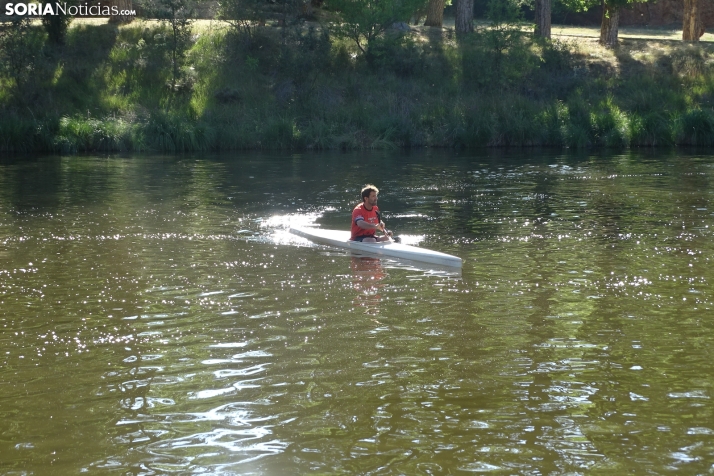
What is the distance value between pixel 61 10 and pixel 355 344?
30.0m

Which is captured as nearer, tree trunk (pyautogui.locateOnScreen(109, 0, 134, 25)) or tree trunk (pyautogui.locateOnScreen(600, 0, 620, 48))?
tree trunk (pyautogui.locateOnScreen(600, 0, 620, 48))

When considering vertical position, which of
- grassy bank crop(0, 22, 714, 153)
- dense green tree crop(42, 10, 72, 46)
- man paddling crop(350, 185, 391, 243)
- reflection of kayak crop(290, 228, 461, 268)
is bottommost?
reflection of kayak crop(290, 228, 461, 268)

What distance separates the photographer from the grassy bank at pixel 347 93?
2920 centimetres

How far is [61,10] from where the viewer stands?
34188mm

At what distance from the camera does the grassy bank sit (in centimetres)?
2920

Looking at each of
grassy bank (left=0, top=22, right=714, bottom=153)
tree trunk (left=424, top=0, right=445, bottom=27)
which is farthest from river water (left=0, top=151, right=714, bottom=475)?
tree trunk (left=424, top=0, right=445, bottom=27)

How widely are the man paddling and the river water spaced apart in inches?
17.2

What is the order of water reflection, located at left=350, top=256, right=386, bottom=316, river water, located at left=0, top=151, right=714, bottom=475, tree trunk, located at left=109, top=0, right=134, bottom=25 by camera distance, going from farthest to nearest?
tree trunk, located at left=109, top=0, right=134, bottom=25 → water reflection, located at left=350, top=256, right=386, bottom=316 → river water, located at left=0, top=151, right=714, bottom=475

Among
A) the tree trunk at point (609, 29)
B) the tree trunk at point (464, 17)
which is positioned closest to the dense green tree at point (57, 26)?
the tree trunk at point (464, 17)

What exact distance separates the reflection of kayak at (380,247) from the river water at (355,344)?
25cm

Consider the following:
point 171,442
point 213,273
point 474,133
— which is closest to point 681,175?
point 474,133

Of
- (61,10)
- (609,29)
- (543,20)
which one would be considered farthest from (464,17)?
(61,10)

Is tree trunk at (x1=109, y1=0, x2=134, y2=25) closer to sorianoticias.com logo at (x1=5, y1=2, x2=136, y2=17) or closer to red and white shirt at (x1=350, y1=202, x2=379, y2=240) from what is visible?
sorianoticias.com logo at (x1=5, y1=2, x2=136, y2=17)

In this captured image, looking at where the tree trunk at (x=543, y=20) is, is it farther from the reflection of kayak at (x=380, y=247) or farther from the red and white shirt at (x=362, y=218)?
the red and white shirt at (x=362, y=218)
